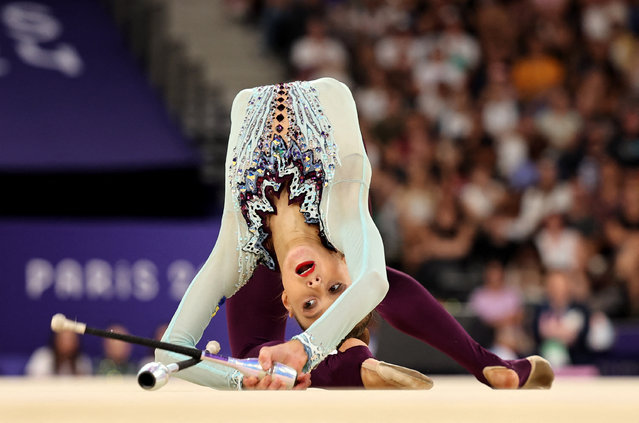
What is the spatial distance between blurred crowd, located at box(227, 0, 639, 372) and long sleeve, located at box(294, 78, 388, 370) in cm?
297

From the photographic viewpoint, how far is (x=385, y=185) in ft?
24.8

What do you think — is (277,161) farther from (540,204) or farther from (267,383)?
(540,204)

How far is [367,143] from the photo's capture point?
25.9ft

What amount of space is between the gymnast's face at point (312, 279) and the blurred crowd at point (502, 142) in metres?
3.00

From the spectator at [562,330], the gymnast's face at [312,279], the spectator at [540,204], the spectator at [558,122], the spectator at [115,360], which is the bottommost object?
the spectator at [115,360]

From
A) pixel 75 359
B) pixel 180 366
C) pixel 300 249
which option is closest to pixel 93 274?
pixel 75 359

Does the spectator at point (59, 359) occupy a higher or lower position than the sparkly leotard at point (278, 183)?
lower

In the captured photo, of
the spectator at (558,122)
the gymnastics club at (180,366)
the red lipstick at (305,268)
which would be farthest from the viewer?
the spectator at (558,122)

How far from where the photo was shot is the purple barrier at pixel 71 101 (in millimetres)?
7195

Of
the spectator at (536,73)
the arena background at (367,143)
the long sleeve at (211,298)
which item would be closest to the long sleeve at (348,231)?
the long sleeve at (211,298)

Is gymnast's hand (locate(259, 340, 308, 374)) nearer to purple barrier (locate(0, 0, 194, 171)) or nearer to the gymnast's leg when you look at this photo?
the gymnast's leg

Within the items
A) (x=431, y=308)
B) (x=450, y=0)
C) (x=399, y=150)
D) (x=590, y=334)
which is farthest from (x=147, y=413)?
(x=450, y=0)

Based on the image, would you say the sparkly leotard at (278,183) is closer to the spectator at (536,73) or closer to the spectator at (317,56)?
the spectator at (317,56)

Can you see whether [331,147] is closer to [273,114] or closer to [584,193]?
[273,114]
